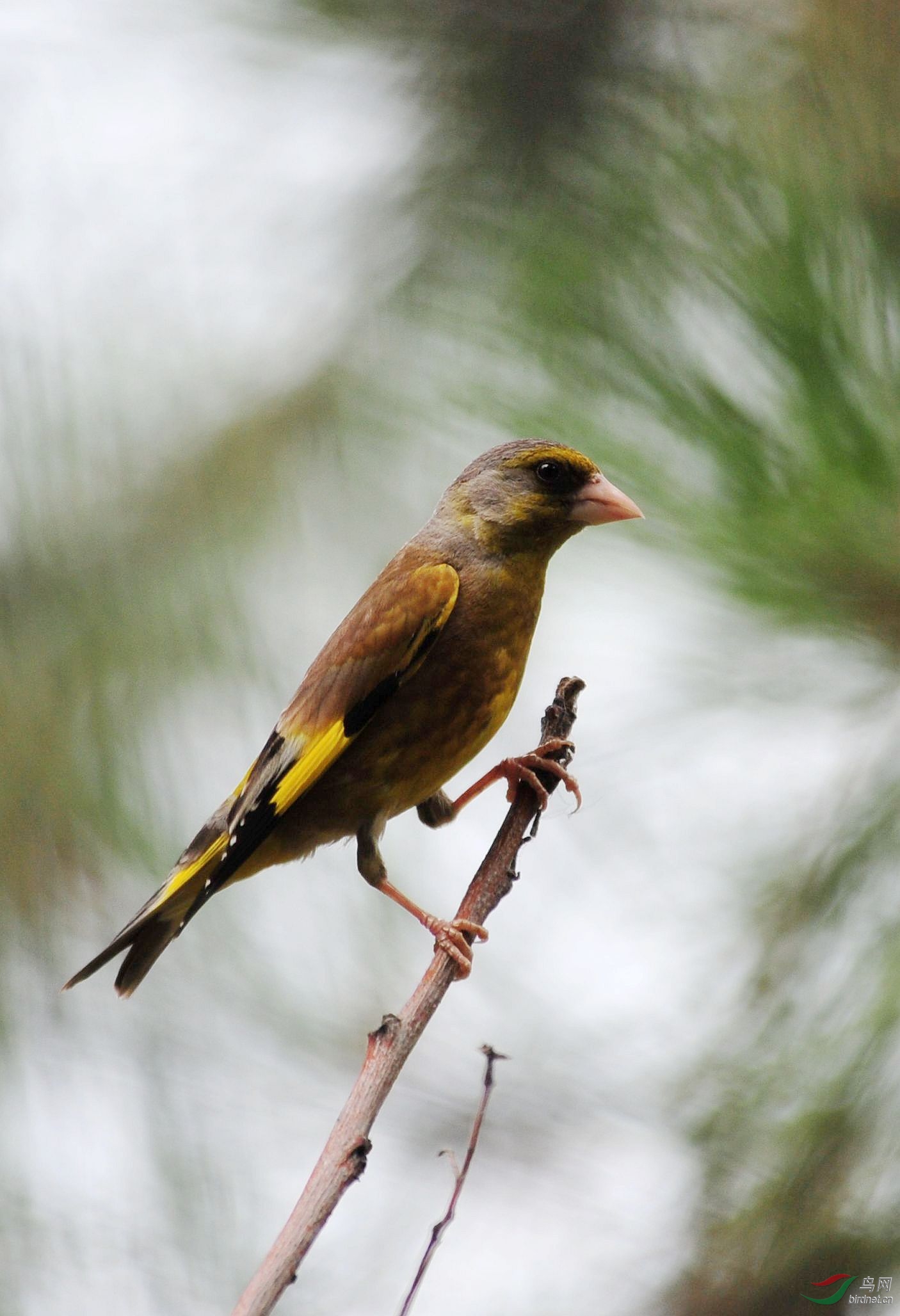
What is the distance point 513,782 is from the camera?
3.10m

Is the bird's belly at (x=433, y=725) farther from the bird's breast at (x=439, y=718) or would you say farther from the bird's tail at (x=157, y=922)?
the bird's tail at (x=157, y=922)

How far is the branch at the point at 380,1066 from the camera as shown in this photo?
4.82 feet

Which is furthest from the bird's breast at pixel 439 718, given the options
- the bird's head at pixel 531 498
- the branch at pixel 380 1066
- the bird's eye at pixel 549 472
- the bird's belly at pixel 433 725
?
the branch at pixel 380 1066

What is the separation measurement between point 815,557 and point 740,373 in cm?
34

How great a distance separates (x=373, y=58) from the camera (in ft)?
9.87

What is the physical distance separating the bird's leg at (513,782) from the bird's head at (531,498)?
21.9 inches

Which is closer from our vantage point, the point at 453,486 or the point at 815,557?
the point at 815,557

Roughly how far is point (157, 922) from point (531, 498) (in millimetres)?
1336

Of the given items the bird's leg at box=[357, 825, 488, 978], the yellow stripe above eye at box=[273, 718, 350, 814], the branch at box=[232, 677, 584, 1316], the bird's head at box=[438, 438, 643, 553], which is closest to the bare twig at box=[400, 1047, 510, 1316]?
the branch at box=[232, 677, 584, 1316]

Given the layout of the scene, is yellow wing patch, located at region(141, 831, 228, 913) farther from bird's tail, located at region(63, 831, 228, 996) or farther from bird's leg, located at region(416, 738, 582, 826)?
bird's leg, located at region(416, 738, 582, 826)

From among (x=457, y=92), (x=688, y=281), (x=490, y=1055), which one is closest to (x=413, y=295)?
(x=457, y=92)

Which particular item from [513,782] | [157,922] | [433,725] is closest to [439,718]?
[433,725]

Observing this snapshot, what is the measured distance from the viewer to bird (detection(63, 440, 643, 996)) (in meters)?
3.01

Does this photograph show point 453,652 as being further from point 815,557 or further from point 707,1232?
point 707,1232
